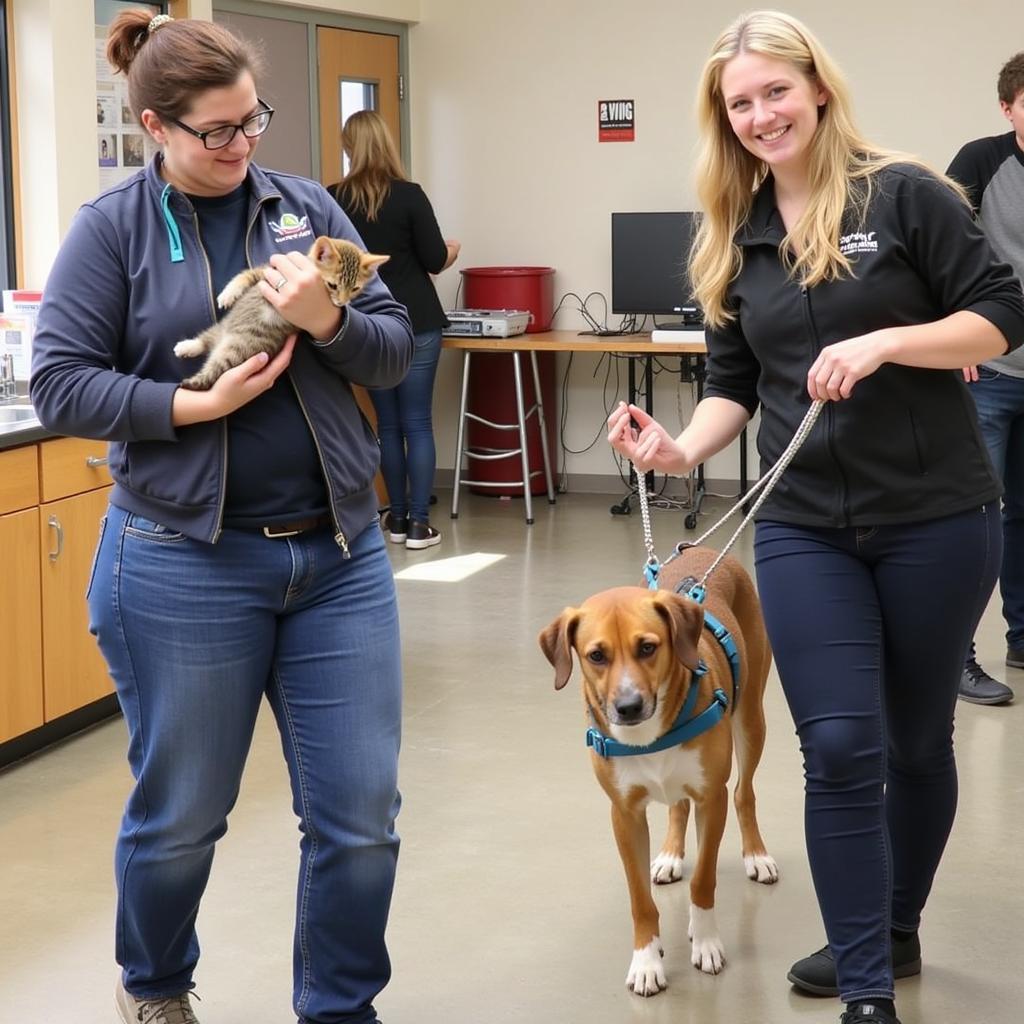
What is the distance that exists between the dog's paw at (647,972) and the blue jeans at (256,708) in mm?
594

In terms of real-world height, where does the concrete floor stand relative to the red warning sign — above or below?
below

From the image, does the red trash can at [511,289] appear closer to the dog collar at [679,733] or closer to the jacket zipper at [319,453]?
the dog collar at [679,733]

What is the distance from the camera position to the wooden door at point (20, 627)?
388 cm

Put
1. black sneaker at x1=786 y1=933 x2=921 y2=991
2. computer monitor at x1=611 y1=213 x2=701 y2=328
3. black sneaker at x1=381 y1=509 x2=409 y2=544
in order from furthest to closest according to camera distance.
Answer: computer monitor at x1=611 y1=213 x2=701 y2=328
black sneaker at x1=381 y1=509 x2=409 y2=544
black sneaker at x1=786 y1=933 x2=921 y2=991

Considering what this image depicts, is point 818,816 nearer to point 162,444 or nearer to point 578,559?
point 162,444

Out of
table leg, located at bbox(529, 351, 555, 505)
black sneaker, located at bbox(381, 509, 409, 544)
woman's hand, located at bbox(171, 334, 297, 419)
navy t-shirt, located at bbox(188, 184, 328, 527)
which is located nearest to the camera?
woman's hand, located at bbox(171, 334, 297, 419)

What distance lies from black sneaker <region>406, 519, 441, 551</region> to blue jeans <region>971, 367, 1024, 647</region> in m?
2.77

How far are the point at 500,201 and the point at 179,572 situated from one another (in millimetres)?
6262

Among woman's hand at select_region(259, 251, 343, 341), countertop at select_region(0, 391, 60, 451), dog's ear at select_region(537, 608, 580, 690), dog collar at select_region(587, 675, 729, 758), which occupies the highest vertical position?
woman's hand at select_region(259, 251, 343, 341)

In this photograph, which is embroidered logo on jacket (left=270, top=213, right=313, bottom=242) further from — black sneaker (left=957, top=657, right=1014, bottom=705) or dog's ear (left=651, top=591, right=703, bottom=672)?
black sneaker (left=957, top=657, right=1014, bottom=705)

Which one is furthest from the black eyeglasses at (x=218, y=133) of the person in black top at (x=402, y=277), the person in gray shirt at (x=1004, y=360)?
the person in black top at (x=402, y=277)

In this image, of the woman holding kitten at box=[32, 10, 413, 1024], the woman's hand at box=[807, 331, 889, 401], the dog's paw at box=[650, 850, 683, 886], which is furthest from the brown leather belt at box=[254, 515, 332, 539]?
the dog's paw at box=[650, 850, 683, 886]

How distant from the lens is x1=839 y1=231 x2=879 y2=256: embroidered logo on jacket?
221cm

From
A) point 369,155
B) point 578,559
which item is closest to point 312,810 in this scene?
point 578,559
